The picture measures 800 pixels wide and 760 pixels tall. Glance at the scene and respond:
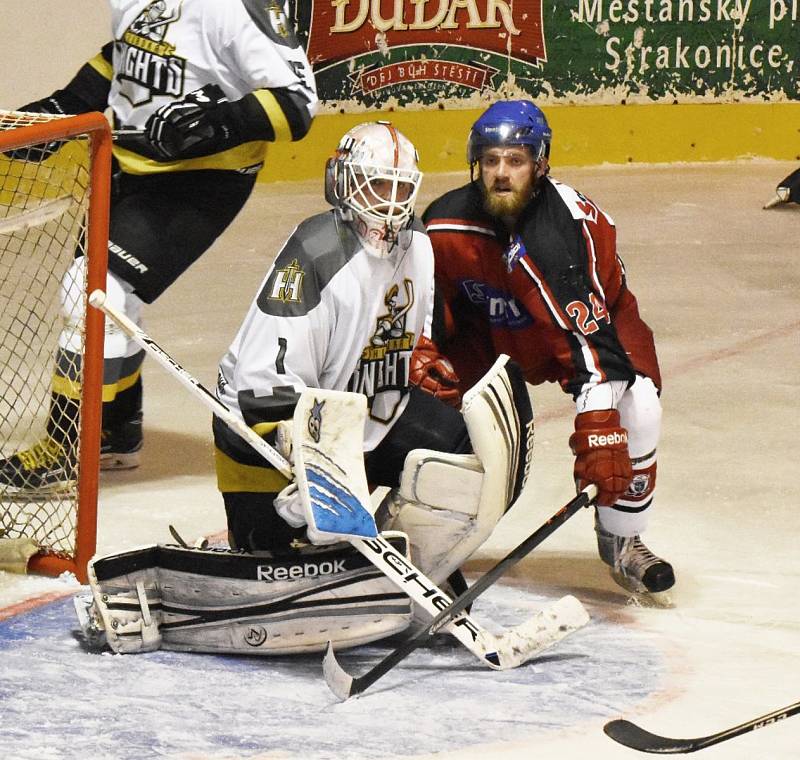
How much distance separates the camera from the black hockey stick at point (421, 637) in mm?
2586

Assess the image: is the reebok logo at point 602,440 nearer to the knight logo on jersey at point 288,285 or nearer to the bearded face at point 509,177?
the bearded face at point 509,177

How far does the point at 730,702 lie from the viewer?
2602mm

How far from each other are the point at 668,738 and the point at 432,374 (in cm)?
95

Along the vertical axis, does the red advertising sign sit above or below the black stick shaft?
above

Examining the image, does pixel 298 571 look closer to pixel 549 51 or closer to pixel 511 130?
pixel 511 130

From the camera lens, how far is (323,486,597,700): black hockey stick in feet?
8.48

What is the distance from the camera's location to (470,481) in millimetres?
2822

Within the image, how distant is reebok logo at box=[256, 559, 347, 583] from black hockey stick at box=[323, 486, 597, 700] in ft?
0.41

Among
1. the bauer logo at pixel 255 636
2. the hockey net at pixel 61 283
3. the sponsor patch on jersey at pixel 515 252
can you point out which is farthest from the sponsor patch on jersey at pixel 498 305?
the bauer logo at pixel 255 636

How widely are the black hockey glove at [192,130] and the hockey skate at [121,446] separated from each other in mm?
635

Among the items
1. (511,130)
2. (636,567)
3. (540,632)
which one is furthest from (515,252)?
(540,632)

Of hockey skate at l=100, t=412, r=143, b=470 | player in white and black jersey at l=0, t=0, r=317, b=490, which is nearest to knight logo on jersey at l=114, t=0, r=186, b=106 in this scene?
player in white and black jersey at l=0, t=0, r=317, b=490

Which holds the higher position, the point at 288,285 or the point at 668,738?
the point at 288,285

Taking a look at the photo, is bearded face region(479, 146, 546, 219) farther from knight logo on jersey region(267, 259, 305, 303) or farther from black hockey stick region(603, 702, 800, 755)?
black hockey stick region(603, 702, 800, 755)
